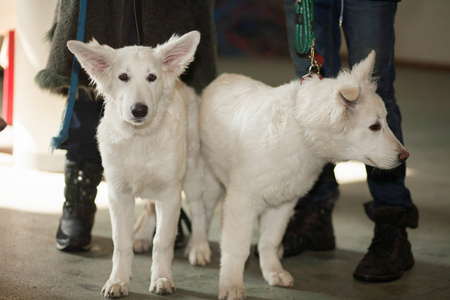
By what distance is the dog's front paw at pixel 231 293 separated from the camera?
297 cm

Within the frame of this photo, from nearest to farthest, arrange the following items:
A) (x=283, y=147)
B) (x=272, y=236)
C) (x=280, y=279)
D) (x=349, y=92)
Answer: (x=349, y=92) → (x=283, y=147) → (x=280, y=279) → (x=272, y=236)

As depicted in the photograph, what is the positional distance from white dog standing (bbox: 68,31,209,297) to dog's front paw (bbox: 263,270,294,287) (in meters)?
0.52

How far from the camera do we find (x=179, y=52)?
10.0 feet

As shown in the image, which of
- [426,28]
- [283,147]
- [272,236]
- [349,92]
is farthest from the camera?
[426,28]

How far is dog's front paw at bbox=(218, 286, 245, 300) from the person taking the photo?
2.97 metres

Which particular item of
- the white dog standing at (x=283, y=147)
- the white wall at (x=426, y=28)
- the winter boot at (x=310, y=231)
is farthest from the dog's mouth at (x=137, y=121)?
the white wall at (x=426, y=28)

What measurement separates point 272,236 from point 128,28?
4.67ft

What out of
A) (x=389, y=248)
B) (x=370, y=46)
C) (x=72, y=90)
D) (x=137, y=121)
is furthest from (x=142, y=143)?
(x=389, y=248)

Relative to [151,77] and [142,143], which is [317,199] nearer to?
[142,143]

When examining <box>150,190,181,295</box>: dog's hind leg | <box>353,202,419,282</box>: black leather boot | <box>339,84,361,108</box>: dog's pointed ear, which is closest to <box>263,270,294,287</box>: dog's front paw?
<box>353,202,419,282</box>: black leather boot

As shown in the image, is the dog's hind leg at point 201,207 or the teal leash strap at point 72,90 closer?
the teal leash strap at point 72,90

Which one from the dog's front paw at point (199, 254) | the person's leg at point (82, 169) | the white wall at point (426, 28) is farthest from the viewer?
the white wall at point (426, 28)

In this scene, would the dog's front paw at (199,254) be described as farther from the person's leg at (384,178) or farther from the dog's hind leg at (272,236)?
the person's leg at (384,178)

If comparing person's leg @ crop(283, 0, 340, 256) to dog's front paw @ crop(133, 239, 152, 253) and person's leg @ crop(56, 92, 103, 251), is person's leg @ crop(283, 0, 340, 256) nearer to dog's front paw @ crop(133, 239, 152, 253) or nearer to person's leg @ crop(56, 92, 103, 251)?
dog's front paw @ crop(133, 239, 152, 253)
